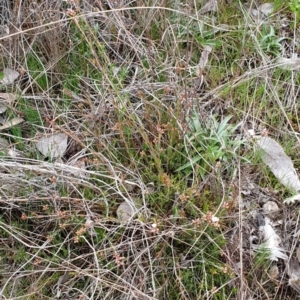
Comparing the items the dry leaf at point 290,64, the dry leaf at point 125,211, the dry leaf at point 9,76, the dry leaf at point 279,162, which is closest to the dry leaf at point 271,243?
the dry leaf at point 279,162

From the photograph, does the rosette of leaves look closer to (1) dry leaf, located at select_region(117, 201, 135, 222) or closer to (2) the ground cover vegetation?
(2) the ground cover vegetation

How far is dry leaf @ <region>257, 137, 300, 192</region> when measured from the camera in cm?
181

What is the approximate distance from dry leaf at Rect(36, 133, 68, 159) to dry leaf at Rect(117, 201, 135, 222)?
29cm

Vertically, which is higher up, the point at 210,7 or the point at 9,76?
the point at 210,7

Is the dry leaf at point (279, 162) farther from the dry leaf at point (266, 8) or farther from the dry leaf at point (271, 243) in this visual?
the dry leaf at point (266, 8)

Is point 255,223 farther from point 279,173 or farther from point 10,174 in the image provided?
point 10,174

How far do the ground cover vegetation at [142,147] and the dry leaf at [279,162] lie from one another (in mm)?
29

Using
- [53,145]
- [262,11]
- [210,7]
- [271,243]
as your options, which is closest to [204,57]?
[210,7]

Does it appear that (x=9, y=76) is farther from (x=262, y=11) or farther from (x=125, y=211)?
(x=262, y=11)

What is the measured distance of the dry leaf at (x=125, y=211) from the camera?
1.71m

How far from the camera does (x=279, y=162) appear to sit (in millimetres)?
1845

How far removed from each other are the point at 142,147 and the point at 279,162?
17.9 inches

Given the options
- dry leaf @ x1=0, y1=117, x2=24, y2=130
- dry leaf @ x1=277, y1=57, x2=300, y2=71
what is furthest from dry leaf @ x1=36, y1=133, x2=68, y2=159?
dry leaf @ x1=277, y1=57, x2=300, y2=71

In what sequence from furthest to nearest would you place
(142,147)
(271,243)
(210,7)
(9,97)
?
(210,7), (9,97), (142,147), (271,243)
